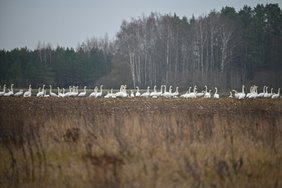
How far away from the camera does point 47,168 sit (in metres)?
7.68

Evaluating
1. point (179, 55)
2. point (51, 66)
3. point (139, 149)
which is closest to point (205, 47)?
point (179, 55)

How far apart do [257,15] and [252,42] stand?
6.15 ft

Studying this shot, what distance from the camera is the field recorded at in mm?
7672

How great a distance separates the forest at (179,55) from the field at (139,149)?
6.63m

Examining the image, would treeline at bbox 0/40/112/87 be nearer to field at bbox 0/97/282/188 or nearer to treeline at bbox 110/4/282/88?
treeline at bbox 110/4/282/88

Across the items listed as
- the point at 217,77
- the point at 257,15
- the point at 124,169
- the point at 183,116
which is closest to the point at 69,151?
the point at 124,169

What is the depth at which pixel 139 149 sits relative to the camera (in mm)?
7836

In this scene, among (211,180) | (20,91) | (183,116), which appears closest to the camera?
(211,180)

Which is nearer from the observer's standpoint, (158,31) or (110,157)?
(110,157)

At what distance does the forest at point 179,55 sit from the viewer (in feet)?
51.5

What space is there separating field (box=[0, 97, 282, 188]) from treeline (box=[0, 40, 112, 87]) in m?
4.97

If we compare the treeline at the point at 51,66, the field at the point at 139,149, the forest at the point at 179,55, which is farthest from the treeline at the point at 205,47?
the field at the point at 139,149

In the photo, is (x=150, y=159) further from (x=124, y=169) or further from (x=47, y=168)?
(x=47, y=168)

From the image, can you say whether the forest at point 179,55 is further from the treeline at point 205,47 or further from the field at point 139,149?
the field at point 139,149
